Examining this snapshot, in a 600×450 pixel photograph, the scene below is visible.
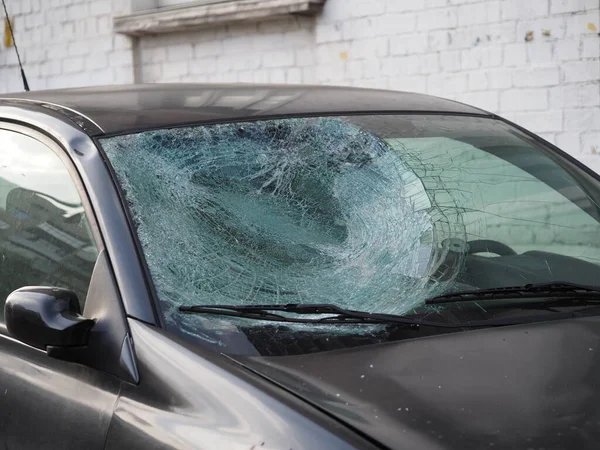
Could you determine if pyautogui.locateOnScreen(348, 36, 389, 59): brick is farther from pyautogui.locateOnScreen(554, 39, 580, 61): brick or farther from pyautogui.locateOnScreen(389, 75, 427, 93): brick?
pyautogui.locateOnScreen(554, 39, 580, 61): brick

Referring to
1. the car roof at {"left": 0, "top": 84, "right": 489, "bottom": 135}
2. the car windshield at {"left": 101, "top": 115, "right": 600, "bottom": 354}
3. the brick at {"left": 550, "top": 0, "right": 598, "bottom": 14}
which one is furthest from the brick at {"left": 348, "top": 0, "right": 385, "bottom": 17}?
the car windshield at {"left": 101, "top": 115, "right": 600, "bottom": 354}

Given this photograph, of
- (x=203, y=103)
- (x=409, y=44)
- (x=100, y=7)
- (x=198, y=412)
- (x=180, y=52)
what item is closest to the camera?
(x=198, y=412)

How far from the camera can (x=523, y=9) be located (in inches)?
250

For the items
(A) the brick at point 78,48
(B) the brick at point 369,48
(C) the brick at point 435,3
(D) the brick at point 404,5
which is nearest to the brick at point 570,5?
(C) the brick at point 435,3

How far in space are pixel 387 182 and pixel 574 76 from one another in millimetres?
3975

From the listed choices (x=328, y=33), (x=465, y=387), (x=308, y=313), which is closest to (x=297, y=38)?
(x=328, y=33)

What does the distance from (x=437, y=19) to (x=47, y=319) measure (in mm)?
5373

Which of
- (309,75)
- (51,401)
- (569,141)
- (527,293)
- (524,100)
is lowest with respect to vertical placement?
(51,401)

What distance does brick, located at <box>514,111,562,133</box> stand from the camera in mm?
6246

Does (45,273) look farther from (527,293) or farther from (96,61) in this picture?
(96,61)

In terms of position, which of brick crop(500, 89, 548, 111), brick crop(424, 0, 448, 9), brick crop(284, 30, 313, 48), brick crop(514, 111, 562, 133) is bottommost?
brick crop(514, 111, 562, 133)

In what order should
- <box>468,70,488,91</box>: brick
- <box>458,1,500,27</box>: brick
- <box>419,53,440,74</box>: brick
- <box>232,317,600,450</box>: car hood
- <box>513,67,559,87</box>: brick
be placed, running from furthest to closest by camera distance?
<box>419,53,440,74</box>: brick < <box>468,70,488,91</box>: brick < <box>458,1,500,27</box>: brick < <box>513,67,559,87</box>: brick < <box>232,317,600,450</box>: car hood

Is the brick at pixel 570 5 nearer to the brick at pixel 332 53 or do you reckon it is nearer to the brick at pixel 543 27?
the brick at pixel 543 27

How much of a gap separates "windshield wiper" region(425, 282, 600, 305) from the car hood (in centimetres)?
16
